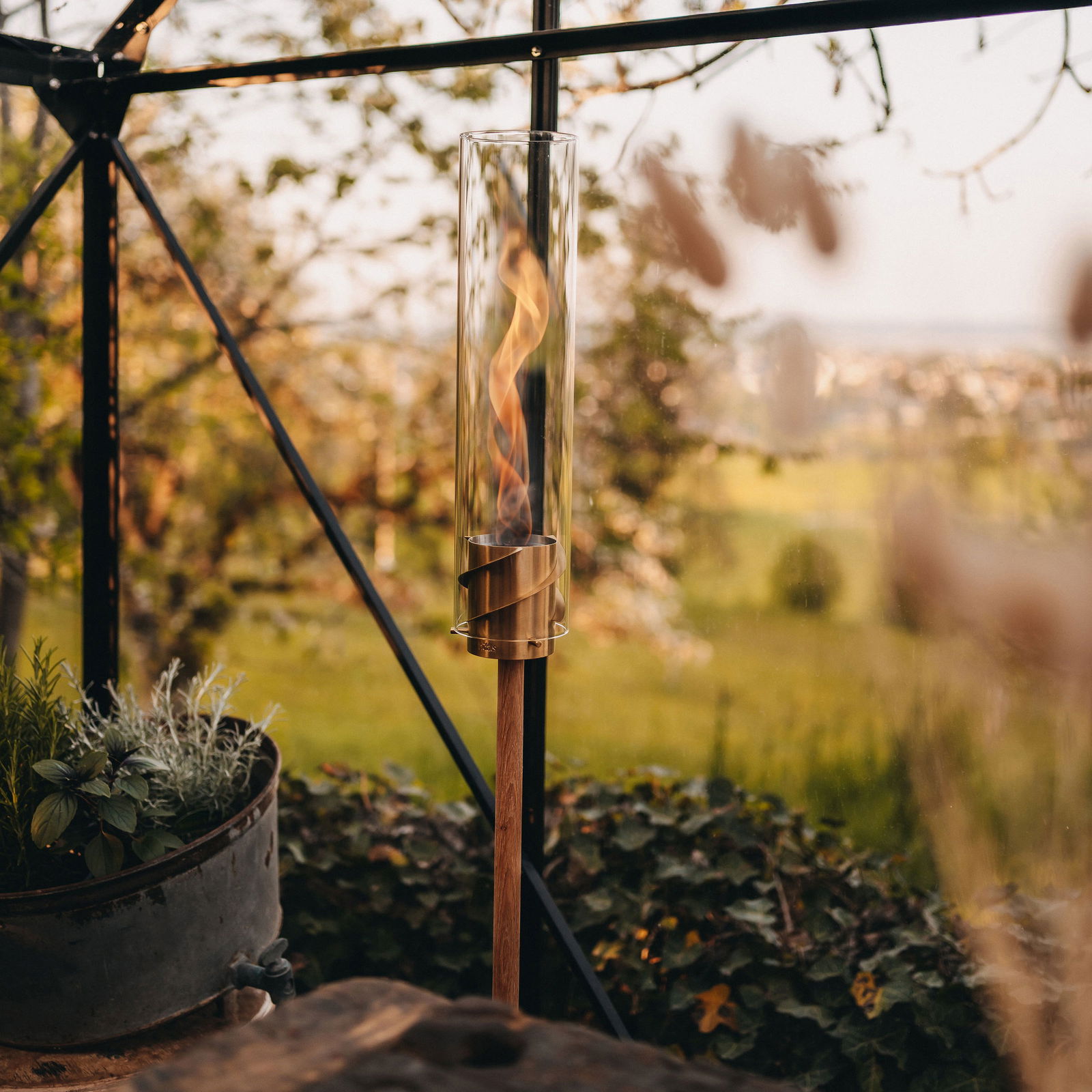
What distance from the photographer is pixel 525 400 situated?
1313 mm

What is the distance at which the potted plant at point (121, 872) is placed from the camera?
1360mm

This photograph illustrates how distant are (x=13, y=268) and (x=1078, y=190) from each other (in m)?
2.98

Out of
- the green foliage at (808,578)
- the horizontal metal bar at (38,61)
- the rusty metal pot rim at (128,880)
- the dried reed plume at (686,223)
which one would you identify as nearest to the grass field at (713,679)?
the green foliage at (808,578)

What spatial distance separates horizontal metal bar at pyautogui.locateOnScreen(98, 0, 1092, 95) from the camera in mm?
1251

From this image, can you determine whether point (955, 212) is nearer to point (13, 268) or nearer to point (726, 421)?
point (726, 421)

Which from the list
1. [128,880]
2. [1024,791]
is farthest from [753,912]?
[128,880]

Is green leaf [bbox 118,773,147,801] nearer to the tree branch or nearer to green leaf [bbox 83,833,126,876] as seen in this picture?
green leaf [bbox 83,833,126,876]

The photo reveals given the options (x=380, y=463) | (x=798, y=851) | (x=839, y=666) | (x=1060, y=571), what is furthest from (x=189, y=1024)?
(x=380, y=463)

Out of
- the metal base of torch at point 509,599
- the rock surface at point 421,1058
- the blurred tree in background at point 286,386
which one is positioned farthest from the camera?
the blurred tree in background at point 286,386

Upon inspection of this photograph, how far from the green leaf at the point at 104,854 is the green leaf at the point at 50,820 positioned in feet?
0.16

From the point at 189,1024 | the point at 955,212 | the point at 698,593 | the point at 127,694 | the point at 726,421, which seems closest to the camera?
the point at 189,1024

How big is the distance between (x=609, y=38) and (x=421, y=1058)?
1.36 metres

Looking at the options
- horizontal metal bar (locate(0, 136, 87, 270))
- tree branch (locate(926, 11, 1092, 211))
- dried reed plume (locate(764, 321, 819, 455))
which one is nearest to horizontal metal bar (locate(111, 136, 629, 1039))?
horizontal metal bar (locate(0, 136, 87, 270))

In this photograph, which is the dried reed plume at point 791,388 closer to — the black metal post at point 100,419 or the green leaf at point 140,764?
the black metal post at point 100,419
